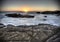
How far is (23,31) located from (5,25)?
376mm

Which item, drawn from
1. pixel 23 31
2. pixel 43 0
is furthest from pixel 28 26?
pixel 43 0

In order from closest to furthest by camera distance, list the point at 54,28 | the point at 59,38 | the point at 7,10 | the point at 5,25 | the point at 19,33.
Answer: the point at 59,38, the point at 19,33, the point at 54,28, the point at 5,25, the point at 7,10

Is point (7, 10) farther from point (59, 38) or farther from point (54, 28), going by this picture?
point (59, 38)

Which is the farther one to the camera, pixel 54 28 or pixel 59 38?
pixel 54 28

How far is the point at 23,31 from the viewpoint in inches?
61.8

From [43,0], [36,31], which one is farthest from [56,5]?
[36,31]

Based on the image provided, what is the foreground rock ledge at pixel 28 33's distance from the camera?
138cm

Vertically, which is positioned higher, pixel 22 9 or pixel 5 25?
pixel 22 9

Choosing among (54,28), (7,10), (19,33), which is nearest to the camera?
(19,33)

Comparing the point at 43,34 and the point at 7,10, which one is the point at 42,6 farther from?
the point at 43,34

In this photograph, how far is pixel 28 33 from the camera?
4.97 feet

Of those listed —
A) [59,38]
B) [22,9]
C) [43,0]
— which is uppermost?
[43,0]

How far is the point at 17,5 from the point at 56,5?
101 cm

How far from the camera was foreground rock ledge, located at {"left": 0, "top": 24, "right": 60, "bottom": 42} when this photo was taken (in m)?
1.38
